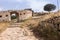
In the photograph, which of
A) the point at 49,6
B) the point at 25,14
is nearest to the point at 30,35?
the point at 25,14

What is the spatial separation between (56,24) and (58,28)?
434mm

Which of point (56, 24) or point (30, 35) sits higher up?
point (56, 24)

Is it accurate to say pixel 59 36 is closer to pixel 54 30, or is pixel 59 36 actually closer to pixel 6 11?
pixel 54 30

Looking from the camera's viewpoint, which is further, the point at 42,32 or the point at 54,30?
the point at 42,32

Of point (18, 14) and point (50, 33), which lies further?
point (18, 14)

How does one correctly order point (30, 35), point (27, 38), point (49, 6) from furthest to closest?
1. point (49, 6)
2. point (30, 35)
3. point (27, 38)

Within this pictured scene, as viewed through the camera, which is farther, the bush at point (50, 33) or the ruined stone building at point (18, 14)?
the ruined stone building at point (18, 14)

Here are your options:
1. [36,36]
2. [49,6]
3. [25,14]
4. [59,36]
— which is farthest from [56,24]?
[49,6]

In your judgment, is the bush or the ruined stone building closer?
the bush

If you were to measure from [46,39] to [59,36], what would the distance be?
131 centimetres

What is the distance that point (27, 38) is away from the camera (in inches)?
508

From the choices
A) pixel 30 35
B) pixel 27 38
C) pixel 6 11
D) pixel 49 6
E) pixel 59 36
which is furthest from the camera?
pixel 49 6

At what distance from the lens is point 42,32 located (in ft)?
43.1

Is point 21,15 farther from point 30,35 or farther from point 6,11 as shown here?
point 30,35
